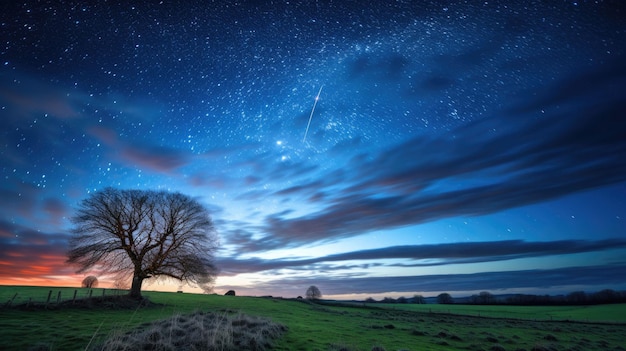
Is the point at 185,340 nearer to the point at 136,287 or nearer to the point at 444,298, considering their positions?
the point at 136,287

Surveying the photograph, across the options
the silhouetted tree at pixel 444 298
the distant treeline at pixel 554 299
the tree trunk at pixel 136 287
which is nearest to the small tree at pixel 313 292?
the distant treeline at pixel 554 299

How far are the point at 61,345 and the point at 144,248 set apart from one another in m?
25.4

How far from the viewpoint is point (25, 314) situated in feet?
71.0

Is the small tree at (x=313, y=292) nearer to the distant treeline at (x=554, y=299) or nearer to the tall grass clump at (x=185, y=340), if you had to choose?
the distant treeline at (x=554, y=299)

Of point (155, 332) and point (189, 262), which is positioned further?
point (189, 262)

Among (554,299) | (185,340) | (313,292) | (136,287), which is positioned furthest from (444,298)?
(185,340)

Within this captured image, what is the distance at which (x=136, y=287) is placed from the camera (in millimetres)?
34406

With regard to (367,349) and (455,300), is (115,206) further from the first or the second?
(455,300)

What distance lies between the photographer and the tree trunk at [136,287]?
→ 1335 inches

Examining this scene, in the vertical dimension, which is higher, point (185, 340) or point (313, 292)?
point (185, 340)

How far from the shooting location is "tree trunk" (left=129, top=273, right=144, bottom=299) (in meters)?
33.9

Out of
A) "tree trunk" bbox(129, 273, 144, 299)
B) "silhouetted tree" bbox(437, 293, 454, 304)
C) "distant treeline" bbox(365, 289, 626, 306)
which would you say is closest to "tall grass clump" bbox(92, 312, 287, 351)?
"tree trunk" bbox(129, 273, 144, 299)

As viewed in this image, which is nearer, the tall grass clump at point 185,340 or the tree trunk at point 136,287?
the tall grass clump at point 185,340

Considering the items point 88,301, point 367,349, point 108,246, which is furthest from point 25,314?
point 367,349
